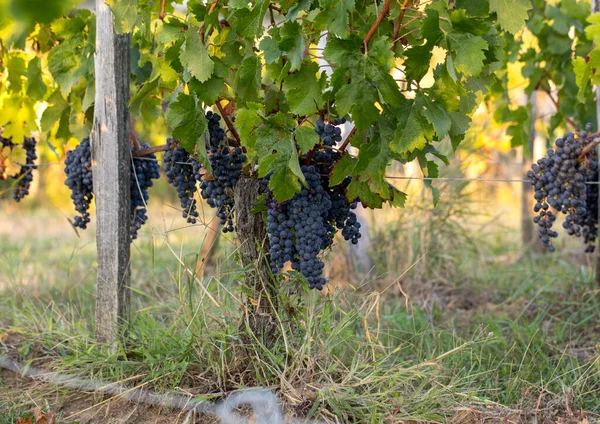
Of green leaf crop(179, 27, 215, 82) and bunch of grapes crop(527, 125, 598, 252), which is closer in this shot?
green leaf crop(179, 27, 215, 82)

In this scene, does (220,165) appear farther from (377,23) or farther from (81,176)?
(81,176)

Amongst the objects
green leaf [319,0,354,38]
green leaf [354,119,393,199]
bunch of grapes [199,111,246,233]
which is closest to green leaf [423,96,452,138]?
green leaf [354,119,393,199]

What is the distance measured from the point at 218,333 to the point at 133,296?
1837 millimetres

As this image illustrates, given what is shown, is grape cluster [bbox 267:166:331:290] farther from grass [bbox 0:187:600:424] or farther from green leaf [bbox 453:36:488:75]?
green leaf [bbox 453:36:488:75]

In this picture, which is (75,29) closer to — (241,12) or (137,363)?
(241,12)

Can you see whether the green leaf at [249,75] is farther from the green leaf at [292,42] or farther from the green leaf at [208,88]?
the green leaf at [292,42]

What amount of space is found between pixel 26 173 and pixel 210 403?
6.28 ft

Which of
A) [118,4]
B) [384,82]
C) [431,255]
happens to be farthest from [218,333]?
[431,255]

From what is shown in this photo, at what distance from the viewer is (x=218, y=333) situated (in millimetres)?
2654

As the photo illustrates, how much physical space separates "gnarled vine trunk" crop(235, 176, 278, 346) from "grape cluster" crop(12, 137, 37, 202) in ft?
5.13

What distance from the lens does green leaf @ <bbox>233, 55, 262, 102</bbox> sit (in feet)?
7.61

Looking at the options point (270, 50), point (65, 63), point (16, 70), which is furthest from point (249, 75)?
point (16, 70)

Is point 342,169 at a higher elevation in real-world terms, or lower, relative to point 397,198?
higher

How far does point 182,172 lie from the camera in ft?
9.12
